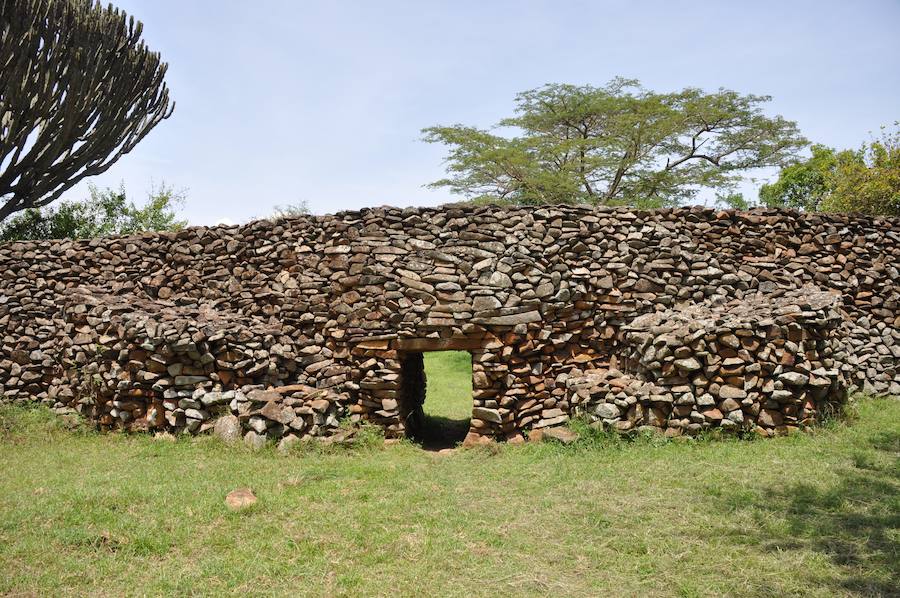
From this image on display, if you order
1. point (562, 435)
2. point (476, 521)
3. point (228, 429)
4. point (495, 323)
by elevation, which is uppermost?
point (495, 323)

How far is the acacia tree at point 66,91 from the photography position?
36.0 feet

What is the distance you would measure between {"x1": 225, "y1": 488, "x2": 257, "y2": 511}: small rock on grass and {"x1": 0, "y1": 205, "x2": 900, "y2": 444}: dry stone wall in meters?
1.73

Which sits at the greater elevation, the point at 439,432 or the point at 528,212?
the point at 528,212

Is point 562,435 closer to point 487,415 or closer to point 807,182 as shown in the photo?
point 487,415

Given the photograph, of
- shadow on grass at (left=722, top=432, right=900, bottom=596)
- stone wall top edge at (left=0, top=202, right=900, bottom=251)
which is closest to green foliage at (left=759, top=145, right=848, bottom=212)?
stone wall top edge at (left=0, top=202, right=900, bottom=251)

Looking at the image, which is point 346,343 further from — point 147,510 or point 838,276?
point 838,276

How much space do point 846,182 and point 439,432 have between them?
1186cm

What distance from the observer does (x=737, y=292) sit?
842cm

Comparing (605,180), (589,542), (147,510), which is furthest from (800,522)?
(605,180)

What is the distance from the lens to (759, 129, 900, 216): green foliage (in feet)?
42.4

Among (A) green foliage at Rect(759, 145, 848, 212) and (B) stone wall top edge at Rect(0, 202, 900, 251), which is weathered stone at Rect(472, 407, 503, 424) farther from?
(A) green foliage at Rect(759, 145, 848, 212)

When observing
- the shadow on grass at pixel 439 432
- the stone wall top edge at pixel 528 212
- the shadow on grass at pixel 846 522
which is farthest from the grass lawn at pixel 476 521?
the stone wall top edge at pixel 528 212

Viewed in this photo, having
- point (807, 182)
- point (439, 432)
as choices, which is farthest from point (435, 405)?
point (807, 182)

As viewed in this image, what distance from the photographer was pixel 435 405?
11.8 m
